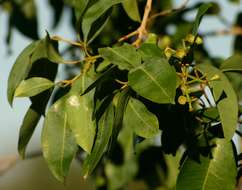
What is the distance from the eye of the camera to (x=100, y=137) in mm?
1261

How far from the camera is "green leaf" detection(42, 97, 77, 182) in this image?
133 centimetres

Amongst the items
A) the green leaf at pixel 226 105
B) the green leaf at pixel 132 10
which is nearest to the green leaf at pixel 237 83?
the green leaf at pixel 132 10

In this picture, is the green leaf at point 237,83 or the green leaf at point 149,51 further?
the green leaf at point 237,83

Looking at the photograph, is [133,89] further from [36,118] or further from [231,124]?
[36,118]

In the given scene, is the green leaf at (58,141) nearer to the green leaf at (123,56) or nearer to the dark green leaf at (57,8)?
the green leaf at (123,56)

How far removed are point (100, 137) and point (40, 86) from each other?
16 cm

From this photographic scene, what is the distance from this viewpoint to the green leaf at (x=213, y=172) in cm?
130

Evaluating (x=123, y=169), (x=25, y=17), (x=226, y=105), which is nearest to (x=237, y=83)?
(x=123, y=169)

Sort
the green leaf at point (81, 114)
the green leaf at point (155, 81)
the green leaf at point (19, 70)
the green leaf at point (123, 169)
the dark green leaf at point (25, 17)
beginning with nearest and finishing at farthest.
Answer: the green leaf at point (155, 81) → the green leaf at point (81, 114) → the green leaf at point (19, 70) → the green leaf at point (123, 169) → the dark green leaf at point (25, 17)

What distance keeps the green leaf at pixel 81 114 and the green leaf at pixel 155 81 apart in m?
0.12

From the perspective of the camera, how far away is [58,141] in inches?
52.6

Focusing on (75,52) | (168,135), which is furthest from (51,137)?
(75,52)

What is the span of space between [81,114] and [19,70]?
174 millimetres

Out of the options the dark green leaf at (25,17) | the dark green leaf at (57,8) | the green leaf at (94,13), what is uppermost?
the green leaf at (94,13)
